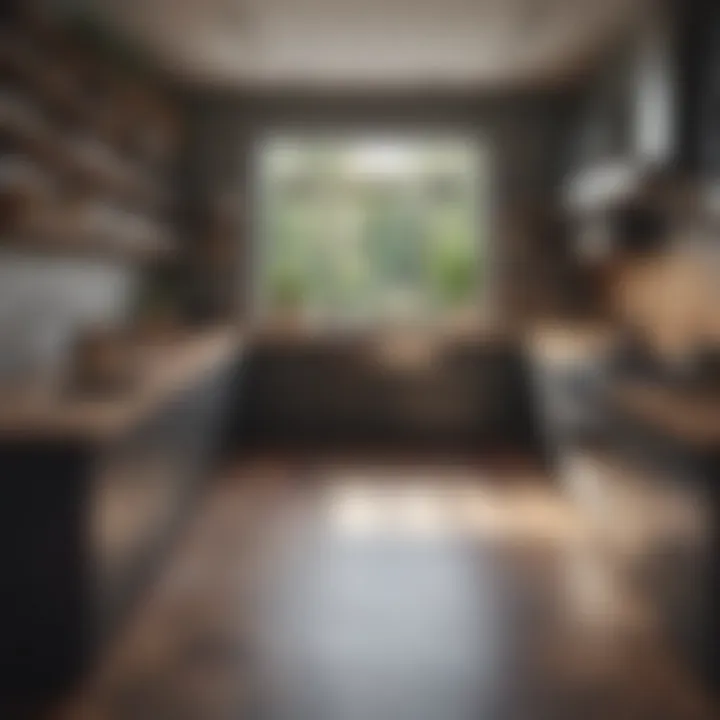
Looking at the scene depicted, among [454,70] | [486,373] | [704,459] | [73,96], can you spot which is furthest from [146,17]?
[704,459]

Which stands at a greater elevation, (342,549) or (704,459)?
(704,459)

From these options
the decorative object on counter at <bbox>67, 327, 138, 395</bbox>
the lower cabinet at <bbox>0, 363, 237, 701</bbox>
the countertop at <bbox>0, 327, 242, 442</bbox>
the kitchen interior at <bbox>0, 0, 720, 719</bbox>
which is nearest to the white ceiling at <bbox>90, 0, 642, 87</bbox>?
the kitchen interior at <bbox>0, 0, 720, 719</bbox>

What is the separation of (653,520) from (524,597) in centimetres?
74

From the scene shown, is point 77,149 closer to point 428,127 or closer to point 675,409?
point 675,409

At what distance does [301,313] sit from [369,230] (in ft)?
2.67

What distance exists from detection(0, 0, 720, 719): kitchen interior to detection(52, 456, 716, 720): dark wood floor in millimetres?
130

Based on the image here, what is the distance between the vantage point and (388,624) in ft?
12.5

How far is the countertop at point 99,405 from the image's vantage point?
3100 millimetres

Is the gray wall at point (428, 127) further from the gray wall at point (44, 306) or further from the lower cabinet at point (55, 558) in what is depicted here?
the lower cabinet at point (55, 558)

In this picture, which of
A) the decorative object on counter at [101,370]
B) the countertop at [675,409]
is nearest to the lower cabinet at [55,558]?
the decorative object on counter at [101,370]

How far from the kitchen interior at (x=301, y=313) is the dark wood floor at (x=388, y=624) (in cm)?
13

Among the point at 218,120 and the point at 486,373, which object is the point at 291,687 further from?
the point at 218,120

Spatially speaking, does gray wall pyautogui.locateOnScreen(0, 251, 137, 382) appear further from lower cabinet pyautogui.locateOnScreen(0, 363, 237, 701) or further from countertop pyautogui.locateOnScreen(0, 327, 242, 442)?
lower cabinet pyautogui.locateOnScreen(0, 363, 237, 701)

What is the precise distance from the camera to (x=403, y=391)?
8016 millimetres
